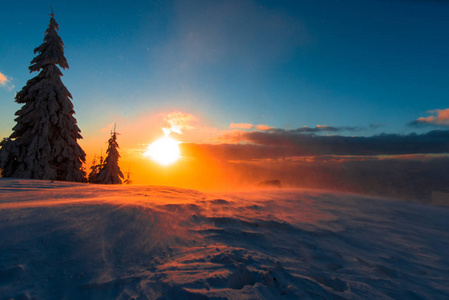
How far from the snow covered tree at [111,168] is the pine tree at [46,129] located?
670cm

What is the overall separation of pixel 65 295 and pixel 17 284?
18.2 inches

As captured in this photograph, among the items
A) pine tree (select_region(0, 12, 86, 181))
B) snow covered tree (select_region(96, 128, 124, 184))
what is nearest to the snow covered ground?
pine tree (select_region(0, 12, 86, 181))

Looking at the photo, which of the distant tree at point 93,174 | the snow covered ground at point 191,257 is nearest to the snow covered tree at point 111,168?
the distant tree at point 93,174

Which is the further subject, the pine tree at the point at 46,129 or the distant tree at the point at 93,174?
the distant tree at the point at 93,174

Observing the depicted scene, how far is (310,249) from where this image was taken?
137 inches

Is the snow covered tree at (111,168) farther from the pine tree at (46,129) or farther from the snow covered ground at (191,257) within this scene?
the snow covered ground at (191,257)

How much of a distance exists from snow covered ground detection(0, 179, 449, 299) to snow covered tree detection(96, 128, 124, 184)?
58.1 feet

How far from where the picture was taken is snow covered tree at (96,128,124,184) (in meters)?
20.5

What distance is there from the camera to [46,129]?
12.5 metres

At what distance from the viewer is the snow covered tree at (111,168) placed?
2047cm

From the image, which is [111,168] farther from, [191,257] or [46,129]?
[191,257]

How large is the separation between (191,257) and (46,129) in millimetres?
15022

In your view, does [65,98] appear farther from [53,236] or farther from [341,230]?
[341,230]

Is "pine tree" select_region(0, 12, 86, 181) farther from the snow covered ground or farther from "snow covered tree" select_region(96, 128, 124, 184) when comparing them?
the snow covered ground
